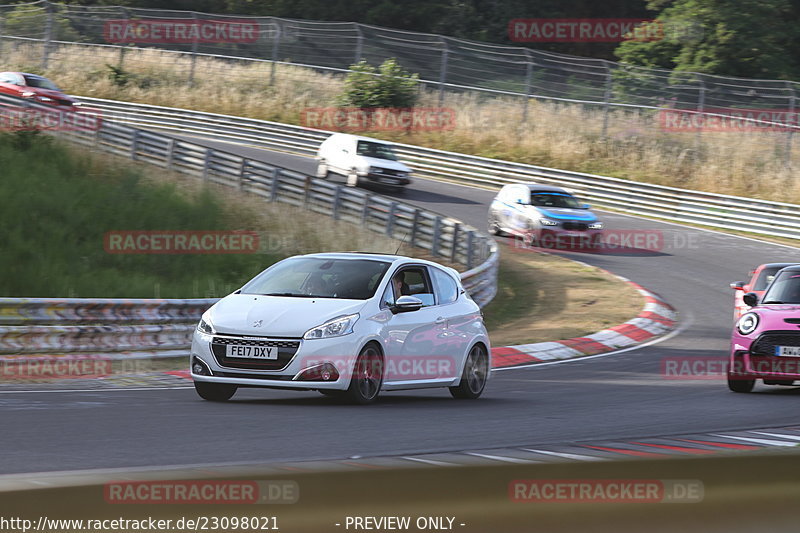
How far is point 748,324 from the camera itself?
1292 cm

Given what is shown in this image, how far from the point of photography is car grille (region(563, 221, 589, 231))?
29.1 meters

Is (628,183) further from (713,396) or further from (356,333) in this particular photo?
(356,333)

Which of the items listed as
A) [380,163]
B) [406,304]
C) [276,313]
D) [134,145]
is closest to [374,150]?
[380,163]

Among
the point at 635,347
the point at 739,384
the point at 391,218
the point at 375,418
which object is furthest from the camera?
the point at 391,218

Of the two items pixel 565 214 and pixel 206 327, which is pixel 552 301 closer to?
pixel 565 214

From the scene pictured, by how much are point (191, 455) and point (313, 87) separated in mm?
44856

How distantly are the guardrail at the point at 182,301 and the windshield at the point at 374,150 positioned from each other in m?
6.31

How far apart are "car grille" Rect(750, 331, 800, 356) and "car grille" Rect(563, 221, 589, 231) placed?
53.8 ft

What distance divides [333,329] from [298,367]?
0.47 metres


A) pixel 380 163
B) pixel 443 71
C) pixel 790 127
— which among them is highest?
pixel 443 71

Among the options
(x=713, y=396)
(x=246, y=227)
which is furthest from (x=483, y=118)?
(x=713, y=396)

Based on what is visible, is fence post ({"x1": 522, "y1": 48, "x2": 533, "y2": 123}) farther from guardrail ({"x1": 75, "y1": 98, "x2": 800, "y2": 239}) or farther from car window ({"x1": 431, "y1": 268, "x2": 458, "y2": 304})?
car window ({"x1": 431, "y1": 268, "x2": 458, "y2": 304})

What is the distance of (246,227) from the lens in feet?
Answer: 87.2

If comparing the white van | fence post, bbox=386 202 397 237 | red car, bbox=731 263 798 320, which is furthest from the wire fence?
red car, bbox=731 263 798 320
